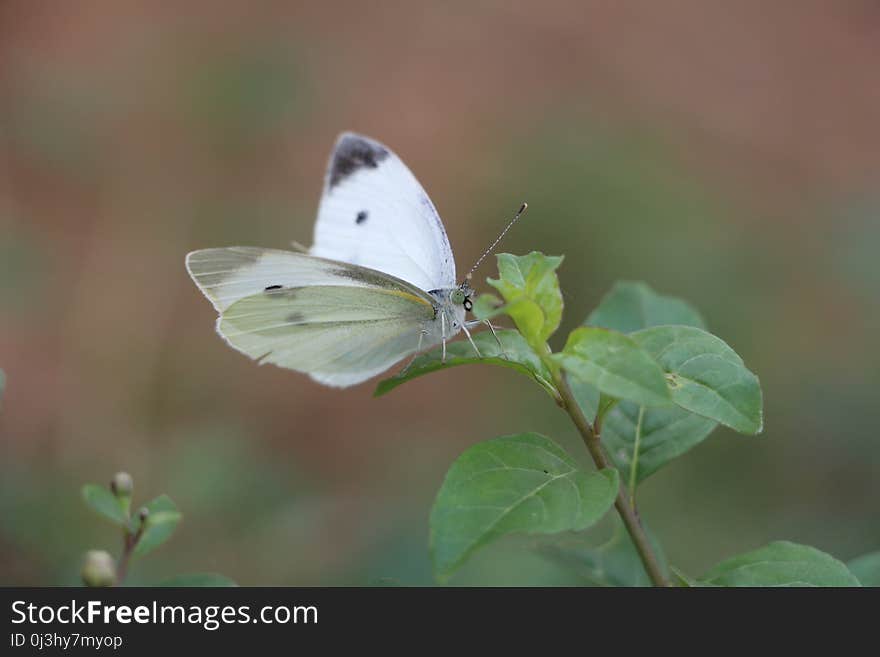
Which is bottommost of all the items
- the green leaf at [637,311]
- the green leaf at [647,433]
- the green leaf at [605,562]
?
the green leaf at [605,562]

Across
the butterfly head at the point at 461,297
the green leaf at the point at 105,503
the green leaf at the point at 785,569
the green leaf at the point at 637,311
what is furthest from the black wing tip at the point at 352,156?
the green leaf at the point at 785,569

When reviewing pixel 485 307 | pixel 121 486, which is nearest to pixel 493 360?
pixel 485 307

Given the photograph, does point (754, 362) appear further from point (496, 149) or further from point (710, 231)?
point (496, 149)

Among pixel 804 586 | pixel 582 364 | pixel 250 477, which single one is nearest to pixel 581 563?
pixel 804 586

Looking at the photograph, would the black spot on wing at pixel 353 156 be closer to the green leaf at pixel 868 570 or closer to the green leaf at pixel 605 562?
the green leaf at pixel 605 562

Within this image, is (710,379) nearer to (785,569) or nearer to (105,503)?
(785,569)
